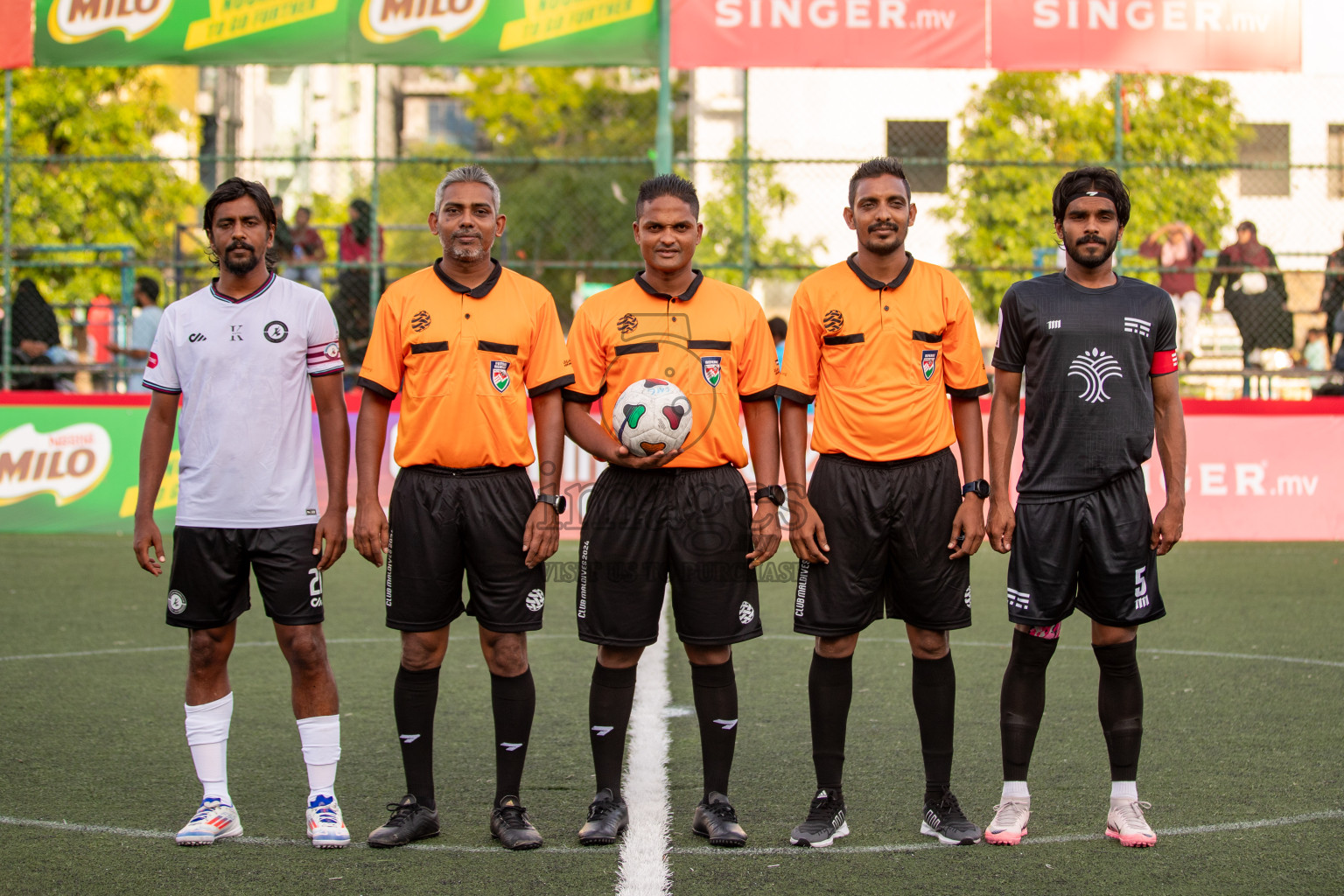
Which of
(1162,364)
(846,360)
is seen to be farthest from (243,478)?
(1162,364)

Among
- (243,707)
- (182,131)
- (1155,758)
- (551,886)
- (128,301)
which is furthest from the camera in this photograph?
(182,131)

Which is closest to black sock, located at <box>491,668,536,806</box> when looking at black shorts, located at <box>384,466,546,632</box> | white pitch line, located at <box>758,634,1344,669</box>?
black shorts, located at <box>384,466,546,632</box>

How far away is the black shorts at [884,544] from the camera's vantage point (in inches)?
178

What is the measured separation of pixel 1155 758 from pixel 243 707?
392 centimetres

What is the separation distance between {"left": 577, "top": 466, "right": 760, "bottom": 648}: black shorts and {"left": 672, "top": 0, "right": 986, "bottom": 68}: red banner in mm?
8671

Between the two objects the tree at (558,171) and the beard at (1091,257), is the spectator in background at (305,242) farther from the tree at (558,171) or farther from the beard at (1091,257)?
the beard at (1091,257)

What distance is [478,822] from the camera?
4.69m

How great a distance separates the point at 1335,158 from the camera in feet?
84.9

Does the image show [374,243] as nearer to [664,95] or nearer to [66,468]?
[664,95]

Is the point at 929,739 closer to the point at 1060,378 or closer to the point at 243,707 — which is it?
the point at 1060,378

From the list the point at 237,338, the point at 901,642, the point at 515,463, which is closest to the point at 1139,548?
the point at 515,463

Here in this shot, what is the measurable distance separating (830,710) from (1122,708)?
0.95 meters

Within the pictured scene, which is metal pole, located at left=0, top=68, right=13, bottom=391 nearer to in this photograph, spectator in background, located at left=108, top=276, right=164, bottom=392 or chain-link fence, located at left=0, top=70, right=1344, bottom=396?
chain-link fence, located at left=0, top=70, right=1344, bottom=396

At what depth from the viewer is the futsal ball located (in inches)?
172
